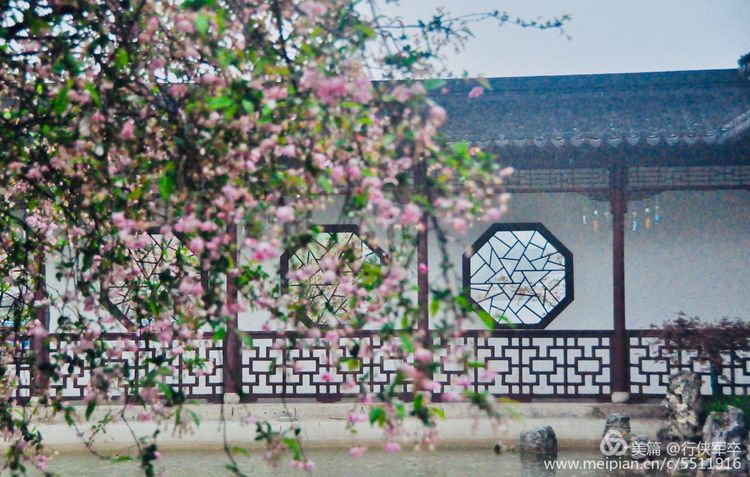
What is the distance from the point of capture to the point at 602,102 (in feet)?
33.8

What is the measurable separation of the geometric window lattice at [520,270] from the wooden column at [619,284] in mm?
1007

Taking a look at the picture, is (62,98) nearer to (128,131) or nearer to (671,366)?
(128,131)

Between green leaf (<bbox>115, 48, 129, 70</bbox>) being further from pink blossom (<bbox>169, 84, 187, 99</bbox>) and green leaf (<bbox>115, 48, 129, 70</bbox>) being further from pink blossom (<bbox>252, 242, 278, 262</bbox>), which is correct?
pink blossom (<bbox>252, 242, 278, 262</bbox>)

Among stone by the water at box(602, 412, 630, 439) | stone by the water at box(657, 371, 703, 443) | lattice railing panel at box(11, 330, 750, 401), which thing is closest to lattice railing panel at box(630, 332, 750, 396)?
lattice railing panel at box(11, 330, 750, 401)

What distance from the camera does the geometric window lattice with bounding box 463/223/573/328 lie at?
9.09 m

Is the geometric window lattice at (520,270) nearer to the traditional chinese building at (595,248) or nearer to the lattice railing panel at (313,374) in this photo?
the traditional chinese building at (595,248)

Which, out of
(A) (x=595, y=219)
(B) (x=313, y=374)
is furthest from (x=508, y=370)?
(A) (x=595, y=219)

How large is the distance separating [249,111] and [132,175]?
43.4 inches

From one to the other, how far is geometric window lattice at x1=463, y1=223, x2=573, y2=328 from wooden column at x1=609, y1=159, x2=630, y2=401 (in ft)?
3.31

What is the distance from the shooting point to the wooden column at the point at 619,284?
25.8 feet

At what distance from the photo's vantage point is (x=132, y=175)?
3.08 metres

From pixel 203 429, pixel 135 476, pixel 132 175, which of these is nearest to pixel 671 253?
pixel 203 429

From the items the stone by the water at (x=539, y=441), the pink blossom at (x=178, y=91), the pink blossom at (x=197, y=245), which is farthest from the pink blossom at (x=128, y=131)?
the stone by the water at (x=539, y=441)

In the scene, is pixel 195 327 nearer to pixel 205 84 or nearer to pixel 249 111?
pixel 205 84
